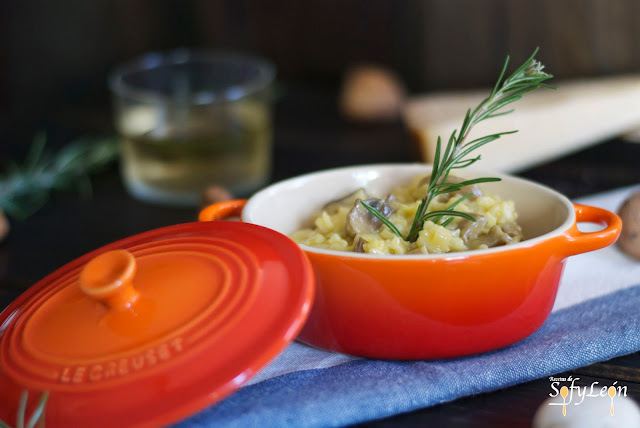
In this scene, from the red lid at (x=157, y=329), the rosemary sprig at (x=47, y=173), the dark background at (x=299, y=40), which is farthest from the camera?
the dark background at (x=299, y=40)

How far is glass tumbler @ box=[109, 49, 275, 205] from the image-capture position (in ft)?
4.74

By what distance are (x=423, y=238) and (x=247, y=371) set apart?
0.90 feet

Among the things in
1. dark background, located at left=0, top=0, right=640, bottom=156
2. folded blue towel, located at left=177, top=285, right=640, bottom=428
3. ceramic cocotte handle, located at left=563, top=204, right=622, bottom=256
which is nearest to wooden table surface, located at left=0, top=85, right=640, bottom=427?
folded blue towel, located at left=177, top=285, right=640, bottom=428

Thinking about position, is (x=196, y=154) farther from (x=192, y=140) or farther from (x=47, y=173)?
(x=47, y=173)

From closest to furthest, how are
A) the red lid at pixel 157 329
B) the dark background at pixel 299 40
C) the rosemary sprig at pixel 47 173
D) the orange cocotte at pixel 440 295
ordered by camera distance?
the red lid at pixel 157 329, the orange cocotte at pixel 440 295, the rosemary sprig at pixel 47 173, the dark background at pixel 299 40

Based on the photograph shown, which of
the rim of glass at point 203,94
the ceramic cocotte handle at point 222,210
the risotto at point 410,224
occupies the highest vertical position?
the risotto at point 410,224

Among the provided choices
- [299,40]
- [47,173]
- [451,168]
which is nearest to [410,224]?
[451,168]

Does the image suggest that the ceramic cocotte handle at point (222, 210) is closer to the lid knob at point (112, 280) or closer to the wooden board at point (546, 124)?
the lid knob at point (112, 280)

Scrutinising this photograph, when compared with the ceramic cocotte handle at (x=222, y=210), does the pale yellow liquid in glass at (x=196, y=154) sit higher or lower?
lower

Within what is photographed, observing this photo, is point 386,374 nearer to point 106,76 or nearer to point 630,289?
point 630,289

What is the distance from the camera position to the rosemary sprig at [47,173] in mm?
1572

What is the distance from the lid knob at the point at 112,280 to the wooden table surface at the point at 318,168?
0.28 meters

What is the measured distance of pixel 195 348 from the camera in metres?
0.66

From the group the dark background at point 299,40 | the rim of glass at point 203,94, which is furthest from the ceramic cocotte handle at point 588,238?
the dark background at point 299,40
